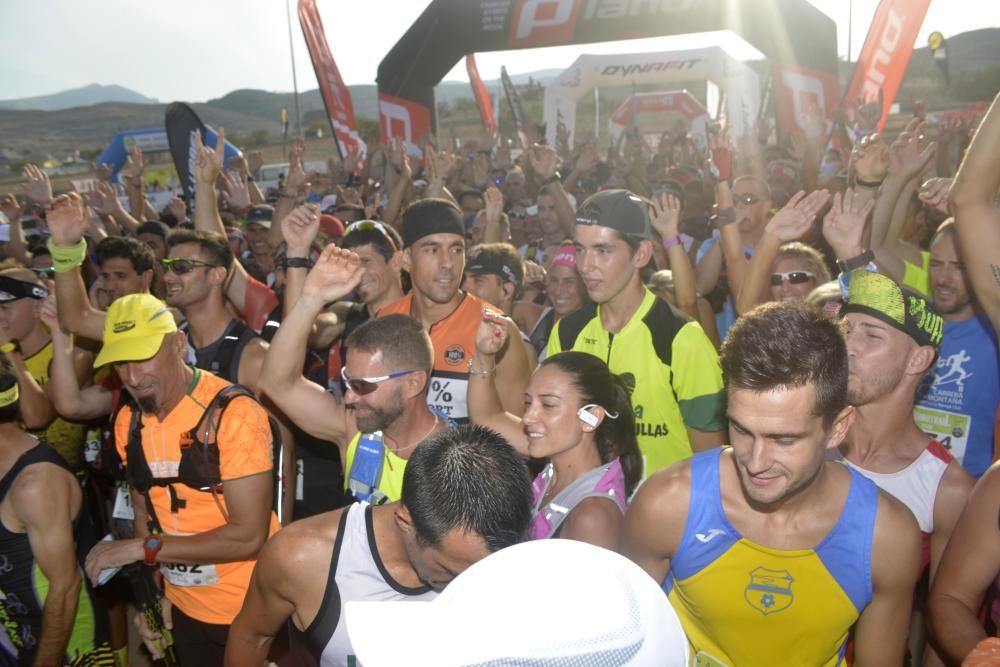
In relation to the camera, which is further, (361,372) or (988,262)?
(361,372)

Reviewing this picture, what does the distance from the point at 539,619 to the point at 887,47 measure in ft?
41.6

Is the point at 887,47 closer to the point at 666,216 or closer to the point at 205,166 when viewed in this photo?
the point at 666,216

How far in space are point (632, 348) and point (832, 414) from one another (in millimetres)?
1477

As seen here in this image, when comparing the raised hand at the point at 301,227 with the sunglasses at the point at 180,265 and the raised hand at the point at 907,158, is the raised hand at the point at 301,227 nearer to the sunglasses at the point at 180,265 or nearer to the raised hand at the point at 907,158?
the sunglasses at the point at 180,265

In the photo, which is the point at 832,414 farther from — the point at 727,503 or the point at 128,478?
the point at 128,478

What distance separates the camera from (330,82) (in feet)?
50.1

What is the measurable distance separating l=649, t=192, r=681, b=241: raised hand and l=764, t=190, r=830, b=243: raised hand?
0.63 m

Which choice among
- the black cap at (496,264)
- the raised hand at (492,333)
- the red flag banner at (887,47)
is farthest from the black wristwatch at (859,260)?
the red flag banner at (887,47)

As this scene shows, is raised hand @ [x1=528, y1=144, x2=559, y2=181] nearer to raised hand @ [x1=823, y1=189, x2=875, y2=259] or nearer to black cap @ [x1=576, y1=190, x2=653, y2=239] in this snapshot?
black cap @ [x1=576, y1=190, x2=653, y2=239]

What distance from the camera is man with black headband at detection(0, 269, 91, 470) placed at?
4.76m

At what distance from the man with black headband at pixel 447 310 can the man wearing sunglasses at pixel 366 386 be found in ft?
2.68

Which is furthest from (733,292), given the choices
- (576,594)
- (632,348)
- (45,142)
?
(45,142)

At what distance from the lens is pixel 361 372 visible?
3088mm

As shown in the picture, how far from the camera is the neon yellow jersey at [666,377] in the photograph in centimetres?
351
